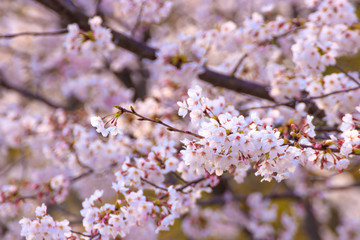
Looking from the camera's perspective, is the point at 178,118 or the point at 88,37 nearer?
the point at 88,37

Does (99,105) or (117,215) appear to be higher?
(99,105)

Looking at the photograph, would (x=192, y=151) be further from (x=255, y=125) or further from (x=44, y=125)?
(x=44, y=125)

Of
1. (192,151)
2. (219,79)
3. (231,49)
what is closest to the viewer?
(192,151)

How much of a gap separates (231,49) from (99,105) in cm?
327

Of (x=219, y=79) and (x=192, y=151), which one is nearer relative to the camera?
(x=192, y=151)

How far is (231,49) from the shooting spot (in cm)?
473

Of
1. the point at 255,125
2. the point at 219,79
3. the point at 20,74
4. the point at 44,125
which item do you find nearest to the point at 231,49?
the point at 219,79

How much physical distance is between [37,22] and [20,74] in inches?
57.1

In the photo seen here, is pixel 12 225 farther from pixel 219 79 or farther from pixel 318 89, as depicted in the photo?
pixel 318 89

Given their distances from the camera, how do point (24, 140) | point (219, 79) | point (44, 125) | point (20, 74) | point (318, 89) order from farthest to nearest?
point (20, 74), point (24, 140), point (44, 125), point (219, 79), point (318, 89)

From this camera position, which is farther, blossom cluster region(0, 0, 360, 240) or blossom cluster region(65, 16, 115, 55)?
blossom cluster region(65, 16, 115, 55)

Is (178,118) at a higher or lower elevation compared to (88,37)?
lower

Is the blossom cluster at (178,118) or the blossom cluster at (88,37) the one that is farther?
the blossom cluster at (88,37)

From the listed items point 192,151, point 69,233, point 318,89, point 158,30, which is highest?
point 158,30
